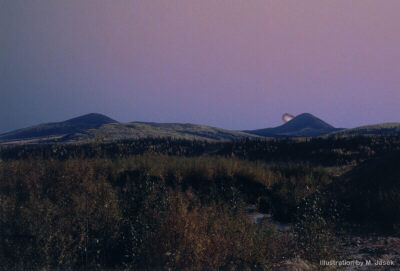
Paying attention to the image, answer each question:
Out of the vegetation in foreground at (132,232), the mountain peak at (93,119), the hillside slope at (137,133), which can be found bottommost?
the vegetation in foreground at (132,232)

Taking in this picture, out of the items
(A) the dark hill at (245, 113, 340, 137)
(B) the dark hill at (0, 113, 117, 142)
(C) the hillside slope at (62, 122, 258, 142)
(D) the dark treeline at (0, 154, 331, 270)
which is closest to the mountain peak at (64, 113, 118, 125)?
(B) the dark hill at (0, 113, 117, 142)

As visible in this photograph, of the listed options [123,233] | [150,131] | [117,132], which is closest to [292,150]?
[123,233]

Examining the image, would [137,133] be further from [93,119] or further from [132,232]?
[132,232]

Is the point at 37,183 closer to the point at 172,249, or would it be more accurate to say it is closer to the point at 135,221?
the point at 135,221

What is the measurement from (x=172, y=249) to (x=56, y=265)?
5.37 feet

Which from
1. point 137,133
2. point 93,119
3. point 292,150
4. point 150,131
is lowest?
point 292,150

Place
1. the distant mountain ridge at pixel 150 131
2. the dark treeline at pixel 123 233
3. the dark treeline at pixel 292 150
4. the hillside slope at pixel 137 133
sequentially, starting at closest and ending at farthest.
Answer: the dark treeline at pixel 123 233 → the dark treeline at pixel 292 150 → the hillside slope at pixel 137 133 → the distant mountain ridge at pixel 150 131

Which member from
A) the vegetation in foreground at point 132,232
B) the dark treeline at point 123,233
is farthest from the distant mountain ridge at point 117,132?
the dark treeline at point 123,233

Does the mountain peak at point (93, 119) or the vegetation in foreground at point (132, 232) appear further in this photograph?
the mountain peak at point (93, 119)

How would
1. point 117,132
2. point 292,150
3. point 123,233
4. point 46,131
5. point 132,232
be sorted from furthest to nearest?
1. point 46,131
2. point 117,132
3. point 292,150
4. point 123,233
5. point 132,232

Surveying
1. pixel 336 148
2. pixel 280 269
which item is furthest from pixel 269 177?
pixel 336 148

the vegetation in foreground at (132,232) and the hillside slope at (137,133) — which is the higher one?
the hillside slope at (137,133)

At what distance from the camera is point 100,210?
5230 millimetres

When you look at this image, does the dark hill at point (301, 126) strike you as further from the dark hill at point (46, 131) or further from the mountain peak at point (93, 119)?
the dark hill at point (46, 131)
